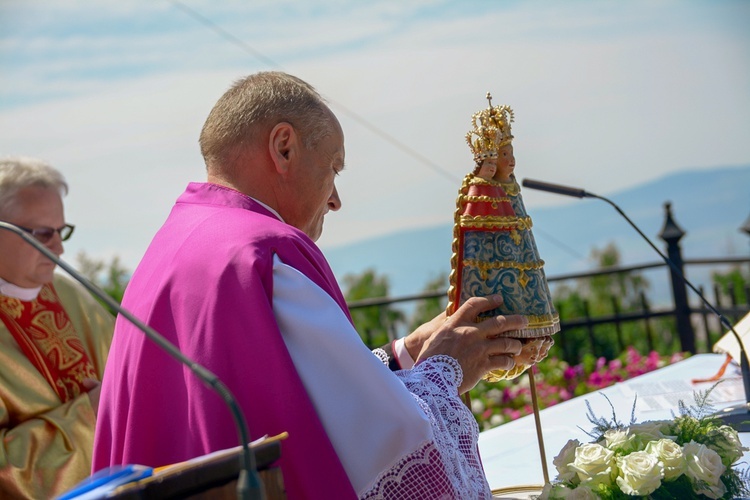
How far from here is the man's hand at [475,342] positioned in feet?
8.09

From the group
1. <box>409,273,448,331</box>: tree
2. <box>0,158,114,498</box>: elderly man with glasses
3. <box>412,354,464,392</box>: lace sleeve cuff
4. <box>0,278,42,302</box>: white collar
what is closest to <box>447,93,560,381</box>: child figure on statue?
<box>412,354,464,392</box>: lace sleeve cuff

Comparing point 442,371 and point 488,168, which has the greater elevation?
point 488,168

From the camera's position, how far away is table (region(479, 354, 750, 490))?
3.28 meters

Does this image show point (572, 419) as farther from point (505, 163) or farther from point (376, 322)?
point (376, 322)

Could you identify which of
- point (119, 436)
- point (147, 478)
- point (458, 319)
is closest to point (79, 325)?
point (119, 436)

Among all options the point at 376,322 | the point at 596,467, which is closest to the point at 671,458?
the point at 596,467

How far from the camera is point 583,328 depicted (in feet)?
26.2

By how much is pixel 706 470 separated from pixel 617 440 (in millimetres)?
206

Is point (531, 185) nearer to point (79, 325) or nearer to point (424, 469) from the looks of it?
point (424, 469)

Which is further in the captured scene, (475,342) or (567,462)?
(475,342)

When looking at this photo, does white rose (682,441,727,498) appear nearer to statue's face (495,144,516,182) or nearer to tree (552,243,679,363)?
statue's face (495,144,516,182)

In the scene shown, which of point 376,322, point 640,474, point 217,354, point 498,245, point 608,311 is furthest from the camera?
point 608,311

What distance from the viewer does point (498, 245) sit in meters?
2.62

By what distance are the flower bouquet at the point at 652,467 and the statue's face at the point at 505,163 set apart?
78 centimetres
